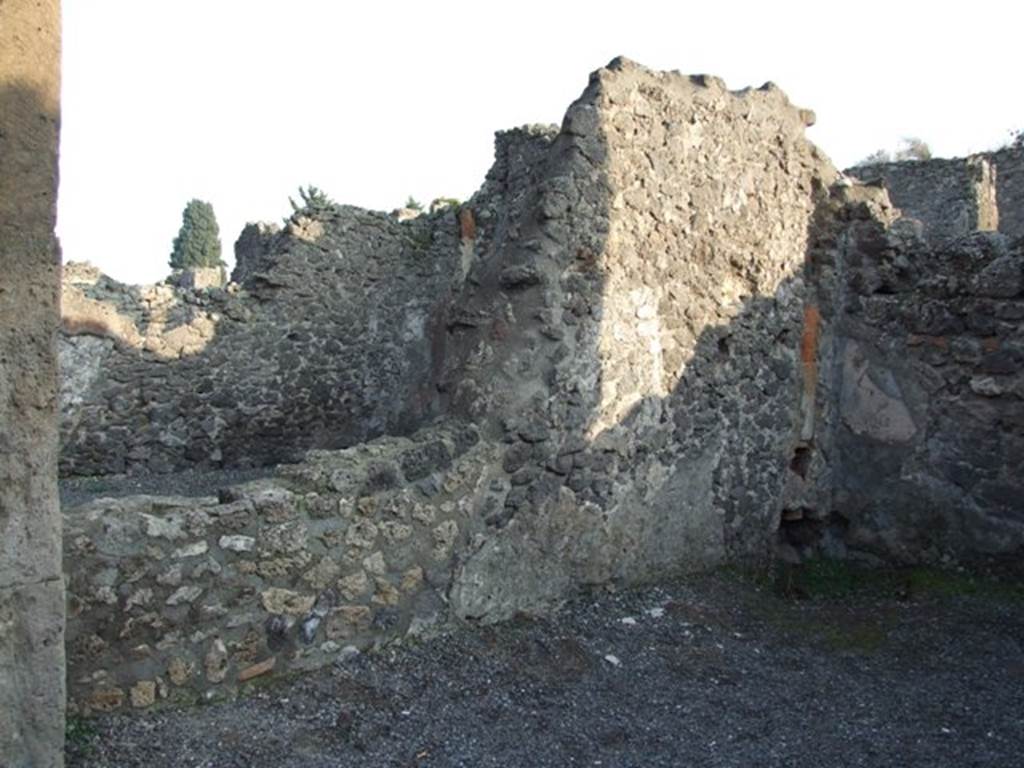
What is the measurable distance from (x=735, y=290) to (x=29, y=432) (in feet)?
13.2

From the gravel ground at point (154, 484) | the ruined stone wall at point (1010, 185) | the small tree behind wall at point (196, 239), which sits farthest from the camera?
the small tree behind wall at point (196, 239)

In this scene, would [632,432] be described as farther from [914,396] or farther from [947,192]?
[947,192]

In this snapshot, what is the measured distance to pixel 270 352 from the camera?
9.92m

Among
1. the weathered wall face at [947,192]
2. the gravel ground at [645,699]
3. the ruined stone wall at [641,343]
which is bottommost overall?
the gravel ground at [645,699]

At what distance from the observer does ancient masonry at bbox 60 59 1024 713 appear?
3.58m

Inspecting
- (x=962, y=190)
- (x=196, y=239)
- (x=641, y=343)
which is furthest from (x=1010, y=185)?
(x=196, y=239)

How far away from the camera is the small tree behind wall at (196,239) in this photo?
130ft

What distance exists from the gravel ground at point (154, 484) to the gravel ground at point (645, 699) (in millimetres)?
4016

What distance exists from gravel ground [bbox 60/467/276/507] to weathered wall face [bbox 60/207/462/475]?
26 cm

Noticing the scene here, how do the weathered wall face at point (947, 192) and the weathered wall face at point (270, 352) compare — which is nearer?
the weathered wall face at point (270, 352)

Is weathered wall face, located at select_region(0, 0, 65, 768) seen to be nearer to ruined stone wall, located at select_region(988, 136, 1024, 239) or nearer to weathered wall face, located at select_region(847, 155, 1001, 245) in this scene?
weathered wall face, located at select_region(847, 155, 1001, 245)

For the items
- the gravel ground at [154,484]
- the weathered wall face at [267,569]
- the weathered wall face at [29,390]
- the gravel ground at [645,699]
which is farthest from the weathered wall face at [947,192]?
the weathered wall face at [29,390]

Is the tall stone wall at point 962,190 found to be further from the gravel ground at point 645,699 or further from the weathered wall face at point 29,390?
the weathered wall face at point 29,390

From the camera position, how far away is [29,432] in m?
2.69
